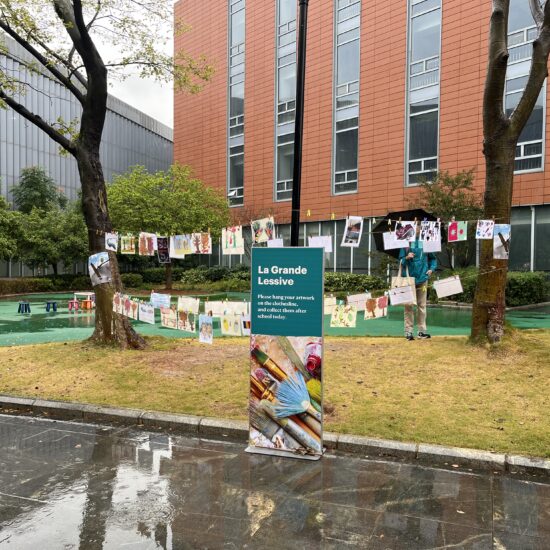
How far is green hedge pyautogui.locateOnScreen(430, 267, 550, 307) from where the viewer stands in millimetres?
19047

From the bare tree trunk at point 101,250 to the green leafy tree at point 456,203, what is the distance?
1456 cm

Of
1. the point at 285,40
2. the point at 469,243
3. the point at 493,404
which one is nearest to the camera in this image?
the point at 493,404

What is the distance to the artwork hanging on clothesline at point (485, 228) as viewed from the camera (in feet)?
26.0

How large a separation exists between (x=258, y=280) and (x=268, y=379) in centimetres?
94

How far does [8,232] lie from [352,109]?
66.0ft

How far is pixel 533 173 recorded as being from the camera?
22.9 metres

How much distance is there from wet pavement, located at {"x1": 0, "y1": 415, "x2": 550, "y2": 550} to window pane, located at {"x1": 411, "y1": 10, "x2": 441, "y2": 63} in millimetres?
25939

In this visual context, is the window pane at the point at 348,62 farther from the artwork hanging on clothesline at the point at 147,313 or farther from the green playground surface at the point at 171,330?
the artwork hanging on clothesline at the point at 147,313

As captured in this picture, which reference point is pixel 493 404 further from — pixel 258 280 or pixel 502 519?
pixel 258 280

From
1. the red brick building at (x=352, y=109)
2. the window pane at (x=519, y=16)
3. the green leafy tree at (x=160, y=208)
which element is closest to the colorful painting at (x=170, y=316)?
the red brick building at (x=352, y=109)

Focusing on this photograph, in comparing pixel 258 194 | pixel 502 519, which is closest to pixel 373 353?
pixel 502 519

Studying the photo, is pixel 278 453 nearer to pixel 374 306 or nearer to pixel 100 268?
pixel 374 306

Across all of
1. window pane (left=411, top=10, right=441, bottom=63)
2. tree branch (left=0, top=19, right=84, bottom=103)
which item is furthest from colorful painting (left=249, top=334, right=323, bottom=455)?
window pane (left=411, top=10, right=441, bottom=63)

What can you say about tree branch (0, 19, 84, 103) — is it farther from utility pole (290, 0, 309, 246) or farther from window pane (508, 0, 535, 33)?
window pane (508, 0, 535, 33)
